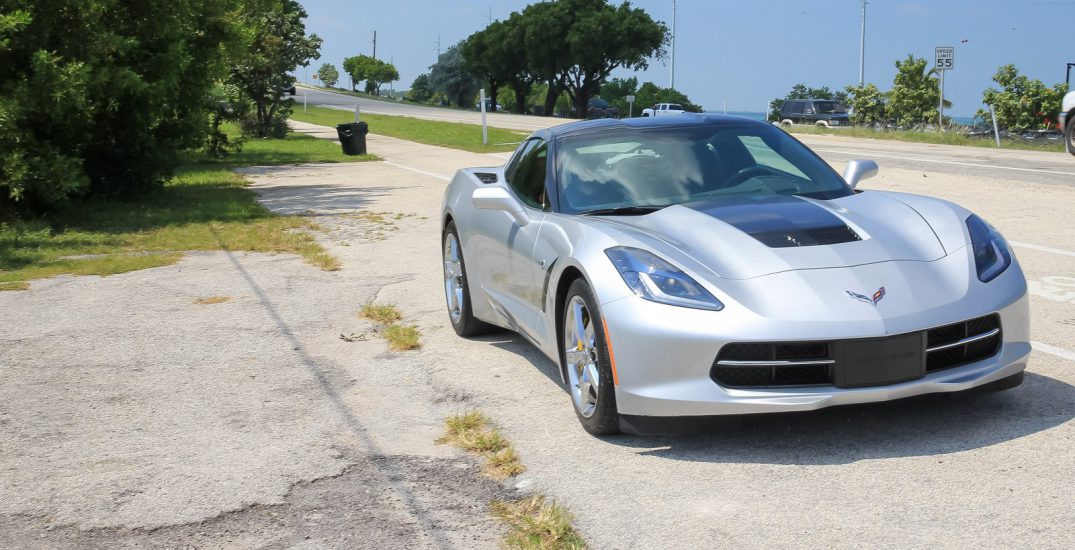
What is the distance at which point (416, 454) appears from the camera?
470 cm

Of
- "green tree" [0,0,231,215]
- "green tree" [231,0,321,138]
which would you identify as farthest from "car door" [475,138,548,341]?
"green tree" [231,0,321,138]

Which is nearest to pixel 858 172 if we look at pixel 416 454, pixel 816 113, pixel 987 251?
pixel 987 251

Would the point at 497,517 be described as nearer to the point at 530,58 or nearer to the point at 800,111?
the point at 800,111

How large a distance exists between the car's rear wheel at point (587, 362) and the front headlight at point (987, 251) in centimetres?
154

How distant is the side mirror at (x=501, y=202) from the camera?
5.78 m

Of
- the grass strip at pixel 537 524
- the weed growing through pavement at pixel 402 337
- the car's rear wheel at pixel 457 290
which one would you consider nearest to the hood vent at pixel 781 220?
the grass strip at pixel 537 524

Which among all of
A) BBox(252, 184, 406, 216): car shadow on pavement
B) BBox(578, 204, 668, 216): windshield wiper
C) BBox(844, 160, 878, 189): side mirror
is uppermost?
BBox(844, 160, 878, 189): side mirror

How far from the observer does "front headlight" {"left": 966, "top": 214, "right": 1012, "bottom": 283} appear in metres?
4.64

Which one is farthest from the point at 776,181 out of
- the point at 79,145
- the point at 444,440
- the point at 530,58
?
the point at 530,58

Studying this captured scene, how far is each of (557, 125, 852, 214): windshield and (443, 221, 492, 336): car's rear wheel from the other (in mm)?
1273

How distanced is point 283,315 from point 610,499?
4427mm

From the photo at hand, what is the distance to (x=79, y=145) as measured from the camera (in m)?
14.5

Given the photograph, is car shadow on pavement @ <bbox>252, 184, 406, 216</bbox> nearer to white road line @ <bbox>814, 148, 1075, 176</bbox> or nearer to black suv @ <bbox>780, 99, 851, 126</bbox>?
white road line @ <bbox>814, 148, 1075, 176</bbox>

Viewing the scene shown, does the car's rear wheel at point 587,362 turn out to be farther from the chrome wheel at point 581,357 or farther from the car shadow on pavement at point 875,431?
the car shadow on pavement at point 875,431
